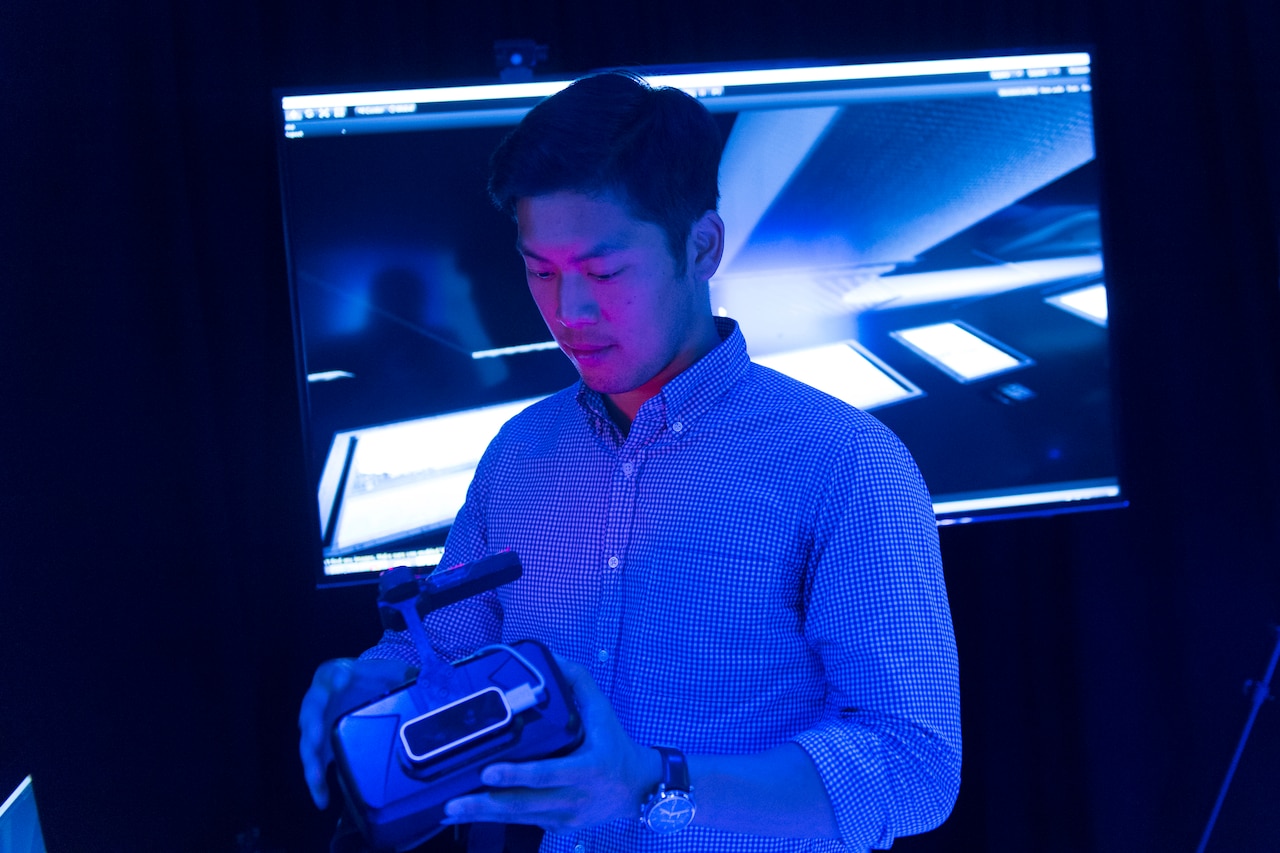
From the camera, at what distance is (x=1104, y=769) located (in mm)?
2268

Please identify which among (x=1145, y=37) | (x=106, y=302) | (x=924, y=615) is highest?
(x=1145, y=37)

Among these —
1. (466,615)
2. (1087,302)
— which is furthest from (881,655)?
(1087,302)

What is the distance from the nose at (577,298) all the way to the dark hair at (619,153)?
0.10 meters

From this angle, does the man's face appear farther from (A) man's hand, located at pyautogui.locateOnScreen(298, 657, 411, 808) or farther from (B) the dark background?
(B) the dark background

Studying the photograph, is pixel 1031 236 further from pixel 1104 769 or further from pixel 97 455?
pixel 97 455

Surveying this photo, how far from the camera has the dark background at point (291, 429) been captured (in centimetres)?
194

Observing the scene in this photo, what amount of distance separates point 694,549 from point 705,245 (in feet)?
1.32

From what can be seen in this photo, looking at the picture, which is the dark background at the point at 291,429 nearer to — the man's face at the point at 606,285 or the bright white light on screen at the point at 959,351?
the bright white light on screen at the point at 959,351

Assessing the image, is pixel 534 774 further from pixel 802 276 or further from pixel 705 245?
pixel 802 276

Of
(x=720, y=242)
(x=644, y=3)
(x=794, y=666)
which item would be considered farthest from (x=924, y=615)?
(x=644, y=3)

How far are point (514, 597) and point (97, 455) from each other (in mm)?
1284

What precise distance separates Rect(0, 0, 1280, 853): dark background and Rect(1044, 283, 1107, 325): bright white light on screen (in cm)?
3

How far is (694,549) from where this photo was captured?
43.2 inches

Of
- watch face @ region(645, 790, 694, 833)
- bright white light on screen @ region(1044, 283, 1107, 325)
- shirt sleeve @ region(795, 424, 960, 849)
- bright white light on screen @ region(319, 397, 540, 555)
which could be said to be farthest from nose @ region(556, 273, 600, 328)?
bright white light on screen @ region(1044, 283, 1107, 325)
